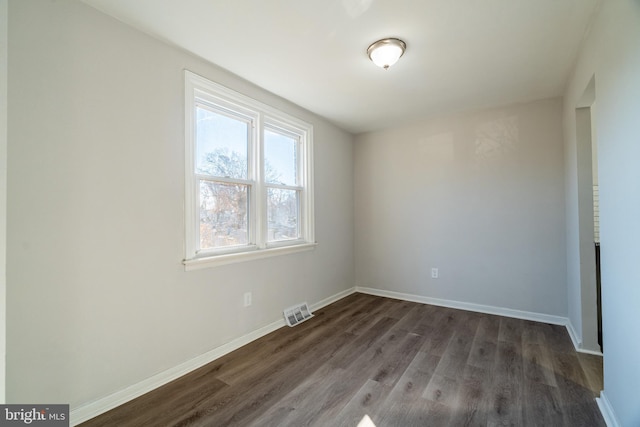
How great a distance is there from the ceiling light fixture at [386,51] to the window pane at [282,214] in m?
1.66

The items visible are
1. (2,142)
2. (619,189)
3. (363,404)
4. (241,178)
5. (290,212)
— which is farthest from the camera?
(290,212)

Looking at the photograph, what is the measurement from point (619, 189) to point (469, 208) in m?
2.12

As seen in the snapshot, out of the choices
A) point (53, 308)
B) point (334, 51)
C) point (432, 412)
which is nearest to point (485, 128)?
point (334, 51)

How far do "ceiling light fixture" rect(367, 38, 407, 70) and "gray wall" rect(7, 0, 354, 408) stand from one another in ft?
4.47

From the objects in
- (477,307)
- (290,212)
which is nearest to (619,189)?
(477,307)

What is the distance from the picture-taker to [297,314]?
10.6ft

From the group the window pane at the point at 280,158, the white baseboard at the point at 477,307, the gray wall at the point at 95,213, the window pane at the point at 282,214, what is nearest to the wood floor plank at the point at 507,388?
the white baseboard at the point at 477,307

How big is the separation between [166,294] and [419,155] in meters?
3.44

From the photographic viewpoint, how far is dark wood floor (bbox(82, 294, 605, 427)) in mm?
1675

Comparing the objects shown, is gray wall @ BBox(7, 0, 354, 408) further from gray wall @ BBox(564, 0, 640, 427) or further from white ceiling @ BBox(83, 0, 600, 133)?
gray wall @ BBox(564, 0, 640, 427)

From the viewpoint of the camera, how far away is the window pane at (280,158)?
304cm

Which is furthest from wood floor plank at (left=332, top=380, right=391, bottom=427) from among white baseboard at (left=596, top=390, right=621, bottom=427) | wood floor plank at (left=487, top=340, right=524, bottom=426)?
white baseboard at (left=596, top=390, right=621, bottom=427)
